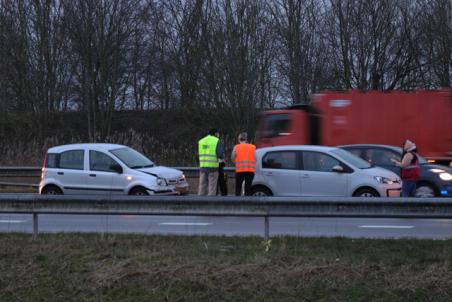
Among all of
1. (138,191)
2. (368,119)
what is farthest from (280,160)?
(368,119)

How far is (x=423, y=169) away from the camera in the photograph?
17.3m

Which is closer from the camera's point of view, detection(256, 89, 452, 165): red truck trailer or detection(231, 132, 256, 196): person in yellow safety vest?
detection(231, 132, 256, 196): person in yellow safety vest

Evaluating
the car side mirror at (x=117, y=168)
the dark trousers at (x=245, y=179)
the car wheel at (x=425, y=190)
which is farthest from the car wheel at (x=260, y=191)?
the car wheel at (x=425, y=190)

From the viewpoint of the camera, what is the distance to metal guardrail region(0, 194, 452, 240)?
8883 mm

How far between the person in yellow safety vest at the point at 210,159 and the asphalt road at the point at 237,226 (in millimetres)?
2899

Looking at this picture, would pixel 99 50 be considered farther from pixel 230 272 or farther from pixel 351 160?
pixel 230 272

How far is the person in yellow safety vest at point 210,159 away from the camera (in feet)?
54.5

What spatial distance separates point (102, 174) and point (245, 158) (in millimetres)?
3601

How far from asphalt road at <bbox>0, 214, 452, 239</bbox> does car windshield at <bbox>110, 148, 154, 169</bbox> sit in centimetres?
288

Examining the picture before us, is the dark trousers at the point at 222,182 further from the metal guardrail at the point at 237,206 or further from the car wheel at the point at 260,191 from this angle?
the metal guardrail at the point at 237,206

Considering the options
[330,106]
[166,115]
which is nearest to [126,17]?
[166,115]

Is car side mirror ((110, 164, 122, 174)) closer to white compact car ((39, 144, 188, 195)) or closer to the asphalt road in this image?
white compact car ((39, 144, 188, 195))

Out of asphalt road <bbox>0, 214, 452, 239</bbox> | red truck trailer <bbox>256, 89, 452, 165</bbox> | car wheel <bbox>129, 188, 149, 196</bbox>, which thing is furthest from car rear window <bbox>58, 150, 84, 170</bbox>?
red truck trailer <bbox>256, 89, 452, 165</bbox>

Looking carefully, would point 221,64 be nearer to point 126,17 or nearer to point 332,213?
point 126,17
